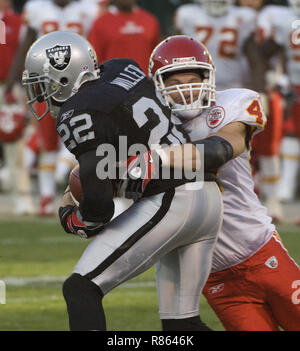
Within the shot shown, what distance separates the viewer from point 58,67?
3.54 meters

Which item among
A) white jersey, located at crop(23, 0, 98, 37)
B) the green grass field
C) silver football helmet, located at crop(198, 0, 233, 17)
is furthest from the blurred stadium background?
silver football helmet, located at crop(198, 0, 233, 17)

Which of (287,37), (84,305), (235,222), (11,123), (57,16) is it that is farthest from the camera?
(57,16)

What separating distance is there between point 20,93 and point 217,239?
6051 millimetres

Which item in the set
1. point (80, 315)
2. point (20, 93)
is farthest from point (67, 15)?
point (80, 315)

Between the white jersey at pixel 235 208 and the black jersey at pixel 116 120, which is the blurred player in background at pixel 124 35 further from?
the black jersey at pixel 116 120

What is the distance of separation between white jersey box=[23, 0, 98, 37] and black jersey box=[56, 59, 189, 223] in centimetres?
533

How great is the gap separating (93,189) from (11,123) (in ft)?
18.6

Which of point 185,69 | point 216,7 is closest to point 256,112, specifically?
point 185,69

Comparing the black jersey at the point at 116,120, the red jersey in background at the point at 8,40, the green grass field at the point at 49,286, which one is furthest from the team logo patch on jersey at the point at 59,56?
the red jersey in background at the point at 8,40

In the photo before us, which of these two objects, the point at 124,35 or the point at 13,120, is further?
the point at 124,35

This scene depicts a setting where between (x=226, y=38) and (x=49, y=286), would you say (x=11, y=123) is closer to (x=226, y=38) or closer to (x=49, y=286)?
(x=226, y=38)

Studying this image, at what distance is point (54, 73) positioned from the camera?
354cm

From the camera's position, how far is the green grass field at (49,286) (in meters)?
4.83
